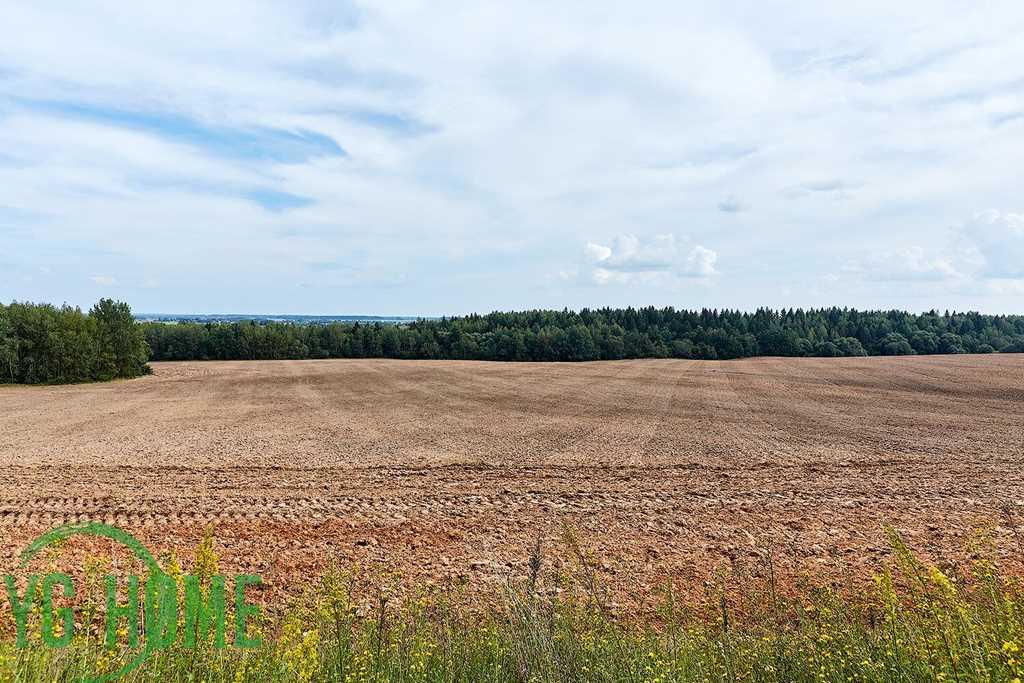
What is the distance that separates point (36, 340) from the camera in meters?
47.0

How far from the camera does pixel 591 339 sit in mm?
85062

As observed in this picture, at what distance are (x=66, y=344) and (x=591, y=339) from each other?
206 feet

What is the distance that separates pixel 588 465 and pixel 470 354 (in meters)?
69.7

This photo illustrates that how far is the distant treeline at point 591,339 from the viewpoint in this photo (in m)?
83.4

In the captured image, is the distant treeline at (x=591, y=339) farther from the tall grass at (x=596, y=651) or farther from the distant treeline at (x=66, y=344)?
the tall grass at (x=596, y=651)

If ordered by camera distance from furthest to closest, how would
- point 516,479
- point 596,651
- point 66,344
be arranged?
point 66,344
point 516,479
point 596,651

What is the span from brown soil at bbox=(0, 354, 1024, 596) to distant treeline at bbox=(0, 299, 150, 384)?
658 inches

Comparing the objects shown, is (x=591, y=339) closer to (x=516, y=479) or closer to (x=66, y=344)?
(x=66, y=344)

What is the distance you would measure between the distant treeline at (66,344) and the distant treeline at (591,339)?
30542mm

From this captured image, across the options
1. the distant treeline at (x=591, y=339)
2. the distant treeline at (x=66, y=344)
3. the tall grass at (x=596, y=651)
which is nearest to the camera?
the tall grass at (x=596, y=651)

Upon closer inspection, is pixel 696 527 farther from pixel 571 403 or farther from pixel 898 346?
pixel 898 346

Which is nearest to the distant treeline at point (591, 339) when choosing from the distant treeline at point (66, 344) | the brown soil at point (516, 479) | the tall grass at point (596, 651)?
the distant treeline at point (66, 344)

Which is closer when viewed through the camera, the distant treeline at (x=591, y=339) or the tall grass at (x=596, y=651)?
the tall grass at (x=596, y=651)

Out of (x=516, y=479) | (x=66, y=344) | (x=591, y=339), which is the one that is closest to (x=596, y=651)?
(x=516, y=479)
